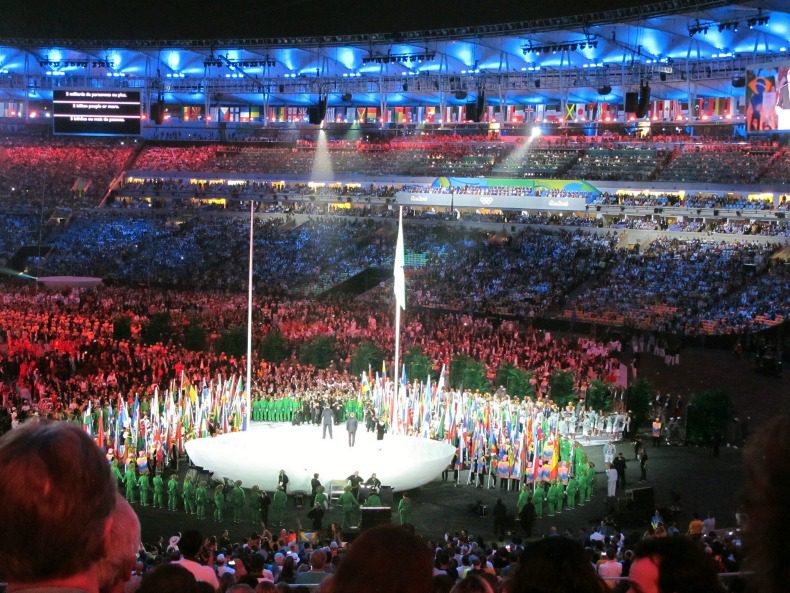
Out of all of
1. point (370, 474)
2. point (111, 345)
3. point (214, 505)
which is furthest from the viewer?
point (111, 345)

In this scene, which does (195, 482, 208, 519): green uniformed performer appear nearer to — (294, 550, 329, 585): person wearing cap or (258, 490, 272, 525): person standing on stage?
(258, 490, 272, 525): person standing on stage

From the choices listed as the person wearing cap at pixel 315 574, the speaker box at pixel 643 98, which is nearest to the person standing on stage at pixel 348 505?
the person wearing cap at pixel 315 574

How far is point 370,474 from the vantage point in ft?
61.2

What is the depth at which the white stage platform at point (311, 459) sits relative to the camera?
741 inches

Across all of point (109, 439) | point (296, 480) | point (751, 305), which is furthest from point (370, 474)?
point (751, 305)

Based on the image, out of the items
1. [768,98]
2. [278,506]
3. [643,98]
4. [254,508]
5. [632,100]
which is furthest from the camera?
[768,98]

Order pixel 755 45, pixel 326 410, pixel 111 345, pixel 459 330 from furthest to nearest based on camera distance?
pixel 755 45 → pixel 459 330 → pixel 111 345 → pixel 326 410

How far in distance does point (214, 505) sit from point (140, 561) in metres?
6.83

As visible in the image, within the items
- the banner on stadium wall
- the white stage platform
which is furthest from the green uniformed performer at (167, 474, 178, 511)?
the banner on stadium wall

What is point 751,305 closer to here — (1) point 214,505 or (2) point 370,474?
(2) point 370,474

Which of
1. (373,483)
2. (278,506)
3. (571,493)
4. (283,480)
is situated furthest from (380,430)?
(278,506)

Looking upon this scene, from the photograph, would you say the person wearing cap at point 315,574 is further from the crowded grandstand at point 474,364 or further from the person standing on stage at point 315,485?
the person standing on stage at point 315,485

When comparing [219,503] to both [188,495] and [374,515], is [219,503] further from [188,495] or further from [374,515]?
[374,515]

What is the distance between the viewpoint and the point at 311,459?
1917 centimetres
